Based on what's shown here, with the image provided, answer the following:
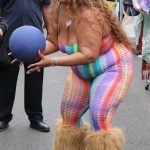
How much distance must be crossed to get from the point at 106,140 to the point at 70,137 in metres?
0.40

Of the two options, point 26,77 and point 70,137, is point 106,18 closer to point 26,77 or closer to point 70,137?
point 70,137

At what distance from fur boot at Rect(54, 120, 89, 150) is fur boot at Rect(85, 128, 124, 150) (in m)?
0.22

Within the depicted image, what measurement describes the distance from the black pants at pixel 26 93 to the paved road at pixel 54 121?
19 cm

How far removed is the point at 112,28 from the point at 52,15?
472mm

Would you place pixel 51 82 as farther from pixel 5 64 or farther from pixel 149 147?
pixel 5 64

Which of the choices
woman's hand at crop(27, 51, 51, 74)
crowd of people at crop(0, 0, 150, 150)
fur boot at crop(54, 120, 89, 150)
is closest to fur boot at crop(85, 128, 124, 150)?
crowd of people at crop(0, 0, 150, 150)

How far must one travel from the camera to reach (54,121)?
559 cm

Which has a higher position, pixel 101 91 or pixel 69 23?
pixel 69 23

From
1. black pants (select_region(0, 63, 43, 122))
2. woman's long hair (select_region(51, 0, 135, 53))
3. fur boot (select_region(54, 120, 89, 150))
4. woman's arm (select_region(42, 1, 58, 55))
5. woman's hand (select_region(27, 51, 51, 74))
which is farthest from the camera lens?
black pants (select_region(0, 63, 43, 122))

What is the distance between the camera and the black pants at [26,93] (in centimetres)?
511

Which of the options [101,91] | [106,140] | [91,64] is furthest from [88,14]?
A: [106,140]

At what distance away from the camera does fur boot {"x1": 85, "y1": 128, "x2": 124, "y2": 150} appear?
3561mm

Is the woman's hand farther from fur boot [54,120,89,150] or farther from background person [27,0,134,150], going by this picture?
fur boot [54,120,89,150]

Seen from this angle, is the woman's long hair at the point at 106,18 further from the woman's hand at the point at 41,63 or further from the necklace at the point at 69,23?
the woman's hand at the point at 41,63
